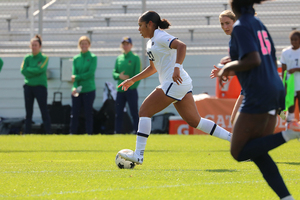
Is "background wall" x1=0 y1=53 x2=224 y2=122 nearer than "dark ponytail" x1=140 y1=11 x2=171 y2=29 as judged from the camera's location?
No

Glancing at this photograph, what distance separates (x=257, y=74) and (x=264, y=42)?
26 cm

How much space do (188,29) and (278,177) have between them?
1153 centimetres

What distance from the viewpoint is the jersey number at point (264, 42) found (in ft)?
10.3

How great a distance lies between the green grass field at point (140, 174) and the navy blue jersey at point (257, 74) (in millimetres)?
842

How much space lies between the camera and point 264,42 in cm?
318

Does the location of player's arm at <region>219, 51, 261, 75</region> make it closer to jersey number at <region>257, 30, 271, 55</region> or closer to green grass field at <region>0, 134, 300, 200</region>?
jersey number at <region>257, 30, 271, 55</region>

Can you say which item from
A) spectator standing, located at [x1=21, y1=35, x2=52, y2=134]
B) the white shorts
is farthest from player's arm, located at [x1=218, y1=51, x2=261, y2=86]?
spectator standing, located at [x1=21, y1=35, x2=52, y2=134]

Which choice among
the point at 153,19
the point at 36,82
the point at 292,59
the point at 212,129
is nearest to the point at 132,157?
the point at 212,129

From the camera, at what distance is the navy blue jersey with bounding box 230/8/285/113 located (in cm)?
305

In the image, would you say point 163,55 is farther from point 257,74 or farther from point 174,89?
point 257,74

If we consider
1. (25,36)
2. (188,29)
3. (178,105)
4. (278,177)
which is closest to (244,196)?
(278,177)

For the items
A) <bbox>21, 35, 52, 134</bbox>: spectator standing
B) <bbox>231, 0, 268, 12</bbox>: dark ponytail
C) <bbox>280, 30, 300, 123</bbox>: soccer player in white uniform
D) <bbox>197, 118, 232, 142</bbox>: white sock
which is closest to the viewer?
<bbox>231, 0, 268, 12</bbox>: dark ponytail

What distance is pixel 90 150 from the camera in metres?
7.49

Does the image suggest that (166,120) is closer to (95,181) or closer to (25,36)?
(25,36)
